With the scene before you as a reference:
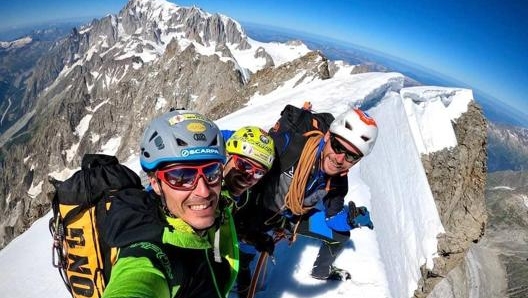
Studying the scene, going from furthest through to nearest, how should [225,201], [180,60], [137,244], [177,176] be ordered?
[180,60] < [225,201] < [177,176] < [137,244]

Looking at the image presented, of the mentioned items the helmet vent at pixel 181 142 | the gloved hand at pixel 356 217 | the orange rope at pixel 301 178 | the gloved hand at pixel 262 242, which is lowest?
the gloved hand at pixel 262 242

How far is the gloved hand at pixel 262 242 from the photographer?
595cm

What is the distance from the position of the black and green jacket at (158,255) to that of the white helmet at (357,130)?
2942mm

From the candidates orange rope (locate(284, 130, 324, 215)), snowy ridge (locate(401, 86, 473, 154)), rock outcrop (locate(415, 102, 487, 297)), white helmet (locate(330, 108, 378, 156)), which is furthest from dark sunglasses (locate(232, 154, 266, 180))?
snowy ridge (locate(401, 86, 473, 154))

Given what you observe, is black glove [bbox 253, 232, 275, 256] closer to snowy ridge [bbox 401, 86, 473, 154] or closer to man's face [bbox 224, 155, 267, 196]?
man's face [bbox 224, 155, 267, 196]

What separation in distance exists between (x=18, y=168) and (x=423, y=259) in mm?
224685

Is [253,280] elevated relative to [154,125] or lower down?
lower down

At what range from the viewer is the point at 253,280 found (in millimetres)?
5887

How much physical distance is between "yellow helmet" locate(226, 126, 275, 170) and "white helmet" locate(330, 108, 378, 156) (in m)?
1.38

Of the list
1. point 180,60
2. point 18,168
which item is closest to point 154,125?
point 180,60

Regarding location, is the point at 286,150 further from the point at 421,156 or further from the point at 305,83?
the point at 305,83

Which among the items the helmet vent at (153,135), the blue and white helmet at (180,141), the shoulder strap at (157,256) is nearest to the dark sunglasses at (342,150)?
the blue and white helmet at (180,141)

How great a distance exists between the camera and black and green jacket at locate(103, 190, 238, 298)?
2.85m

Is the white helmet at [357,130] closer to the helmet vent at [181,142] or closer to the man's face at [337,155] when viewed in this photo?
the man's face at [337,155]
